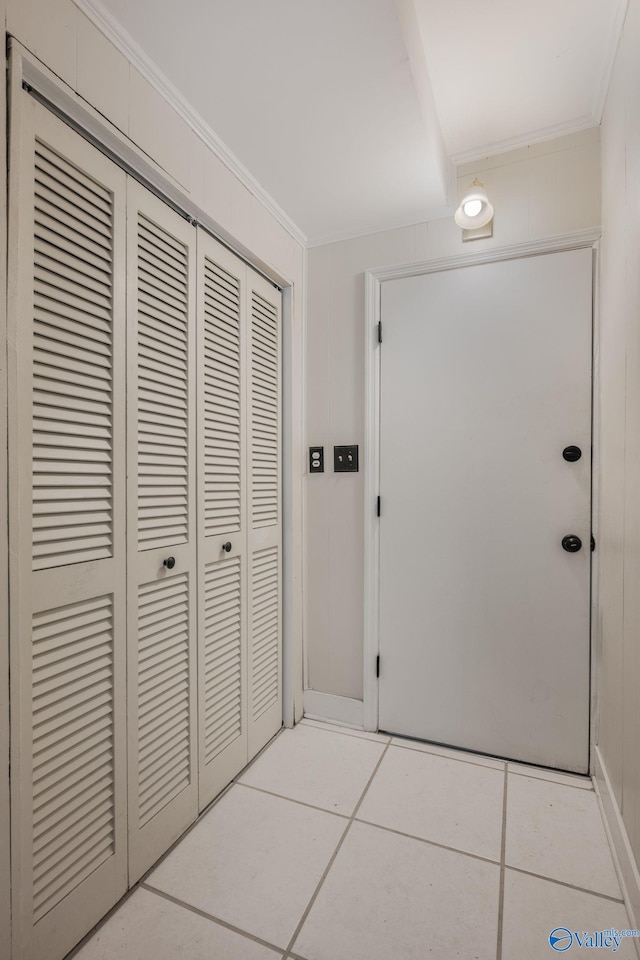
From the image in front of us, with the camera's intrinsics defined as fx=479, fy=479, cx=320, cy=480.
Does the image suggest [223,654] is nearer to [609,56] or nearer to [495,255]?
[495,255]

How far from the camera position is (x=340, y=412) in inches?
85.7

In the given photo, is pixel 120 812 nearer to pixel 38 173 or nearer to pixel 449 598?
pixel 449 598

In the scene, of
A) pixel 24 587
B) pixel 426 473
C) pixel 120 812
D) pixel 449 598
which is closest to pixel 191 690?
pixel 120 812

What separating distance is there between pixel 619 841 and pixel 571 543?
35.2 inches

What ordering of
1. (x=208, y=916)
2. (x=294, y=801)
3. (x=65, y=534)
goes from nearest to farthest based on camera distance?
1. (x=65, y=534)
2. (x=208, y=916)
3. (x=294, y=801)

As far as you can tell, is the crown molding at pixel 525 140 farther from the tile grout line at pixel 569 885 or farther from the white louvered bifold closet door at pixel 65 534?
the tile grout line at pixel 569 885

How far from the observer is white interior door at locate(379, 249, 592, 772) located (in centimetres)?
179

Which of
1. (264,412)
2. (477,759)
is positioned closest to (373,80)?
(264,412)

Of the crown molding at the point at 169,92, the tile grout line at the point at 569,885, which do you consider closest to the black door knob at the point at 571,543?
the tile grout line at the point at 569,885

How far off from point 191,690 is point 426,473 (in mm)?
1204

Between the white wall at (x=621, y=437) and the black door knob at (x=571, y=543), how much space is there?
0.26 feet

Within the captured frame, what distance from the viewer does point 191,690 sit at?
153 centimetres

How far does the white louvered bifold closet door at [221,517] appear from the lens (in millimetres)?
1592

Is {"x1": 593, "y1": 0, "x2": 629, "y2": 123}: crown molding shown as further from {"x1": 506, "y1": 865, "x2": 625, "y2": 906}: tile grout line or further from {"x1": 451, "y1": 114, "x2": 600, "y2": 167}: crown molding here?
{"x1": 506, "y1": 865, "x2": 625, "y2": 906}: tile grout line
